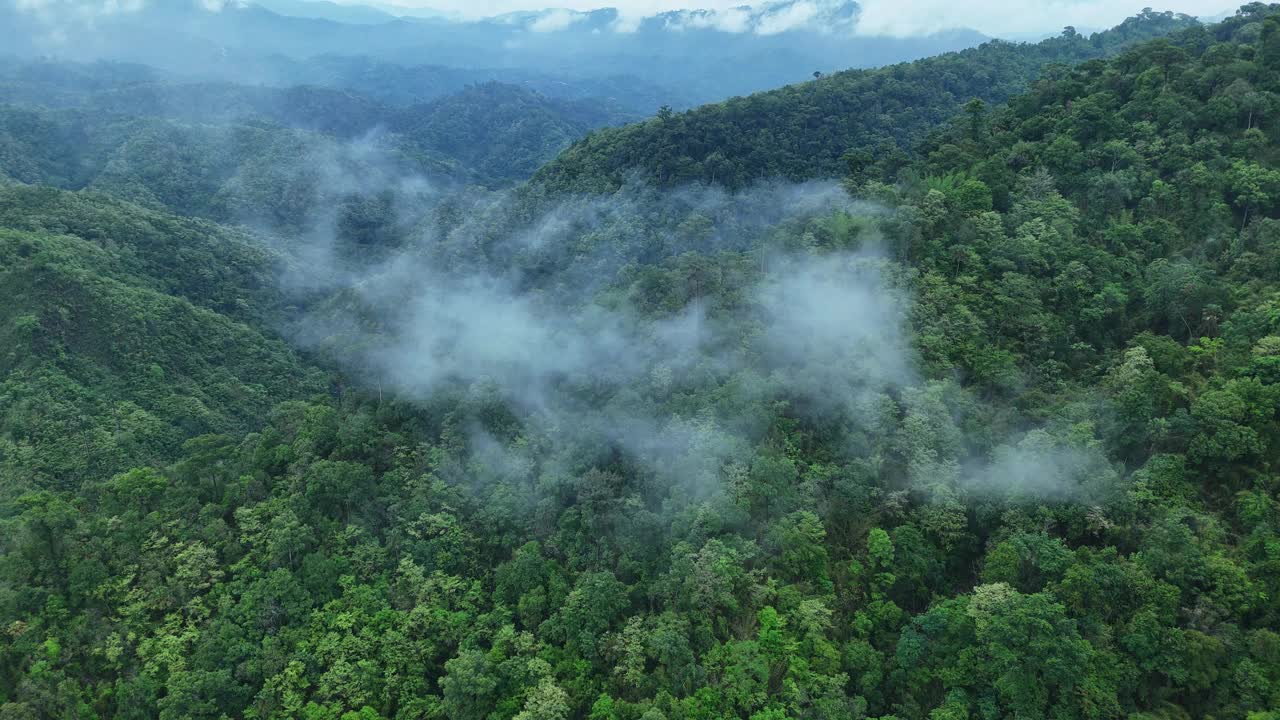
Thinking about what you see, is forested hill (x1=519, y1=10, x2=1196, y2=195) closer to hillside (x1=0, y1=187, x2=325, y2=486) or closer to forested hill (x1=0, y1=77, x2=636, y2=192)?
hillside (x1=0, y1=187, x2=325, y2=486)

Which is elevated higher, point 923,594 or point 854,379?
point 854,379

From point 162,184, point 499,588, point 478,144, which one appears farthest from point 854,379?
point 478,144

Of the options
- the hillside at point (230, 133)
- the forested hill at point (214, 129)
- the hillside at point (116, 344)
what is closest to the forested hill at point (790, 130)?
the hillside at point (116, 344)

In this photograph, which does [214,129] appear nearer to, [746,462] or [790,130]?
[790,130]

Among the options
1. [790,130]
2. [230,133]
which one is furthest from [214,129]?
[790,130]

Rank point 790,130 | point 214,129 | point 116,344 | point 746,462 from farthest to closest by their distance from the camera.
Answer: point 214,129, point 790,130, point 116,344, point 746,462

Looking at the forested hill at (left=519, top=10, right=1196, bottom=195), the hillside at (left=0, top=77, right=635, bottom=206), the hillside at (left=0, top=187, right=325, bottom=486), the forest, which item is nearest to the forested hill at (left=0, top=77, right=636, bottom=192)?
the hillside at (left=0, top=77, right=635, bottom=206)

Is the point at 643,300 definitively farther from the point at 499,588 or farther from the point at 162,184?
the point at 162,184
